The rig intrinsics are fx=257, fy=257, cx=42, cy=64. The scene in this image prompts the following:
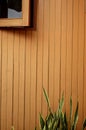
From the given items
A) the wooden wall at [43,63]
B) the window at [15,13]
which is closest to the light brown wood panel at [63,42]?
the wooden wall at [43,63]

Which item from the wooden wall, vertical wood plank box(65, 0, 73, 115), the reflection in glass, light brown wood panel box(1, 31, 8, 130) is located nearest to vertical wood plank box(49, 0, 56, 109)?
the wooden wall

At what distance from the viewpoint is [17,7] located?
179 centimetres

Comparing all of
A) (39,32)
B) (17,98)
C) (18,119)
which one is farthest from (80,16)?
(18,119)

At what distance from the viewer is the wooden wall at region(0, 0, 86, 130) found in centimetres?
173

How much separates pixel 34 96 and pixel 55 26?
0.51 meters

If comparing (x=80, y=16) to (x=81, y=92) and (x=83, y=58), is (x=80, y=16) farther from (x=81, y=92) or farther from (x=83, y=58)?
(x=81, y=92)

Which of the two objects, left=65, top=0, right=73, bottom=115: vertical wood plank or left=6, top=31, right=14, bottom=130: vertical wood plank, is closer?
left=65, top=0, right=73, bottom=115: vertical wood plank

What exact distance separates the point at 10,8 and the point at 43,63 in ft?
1.49

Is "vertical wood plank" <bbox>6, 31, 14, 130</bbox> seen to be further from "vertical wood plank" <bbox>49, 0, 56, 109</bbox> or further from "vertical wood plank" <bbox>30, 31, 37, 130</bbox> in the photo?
"vertical wood plank" <bbox>49, 0, 56, 109</bbox>

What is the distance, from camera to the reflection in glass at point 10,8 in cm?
178

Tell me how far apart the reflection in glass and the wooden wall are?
0.39 ft

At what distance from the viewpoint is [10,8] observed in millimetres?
1819

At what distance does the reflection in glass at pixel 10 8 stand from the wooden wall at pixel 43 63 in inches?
4.6

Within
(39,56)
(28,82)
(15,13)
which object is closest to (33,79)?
(28,82)
